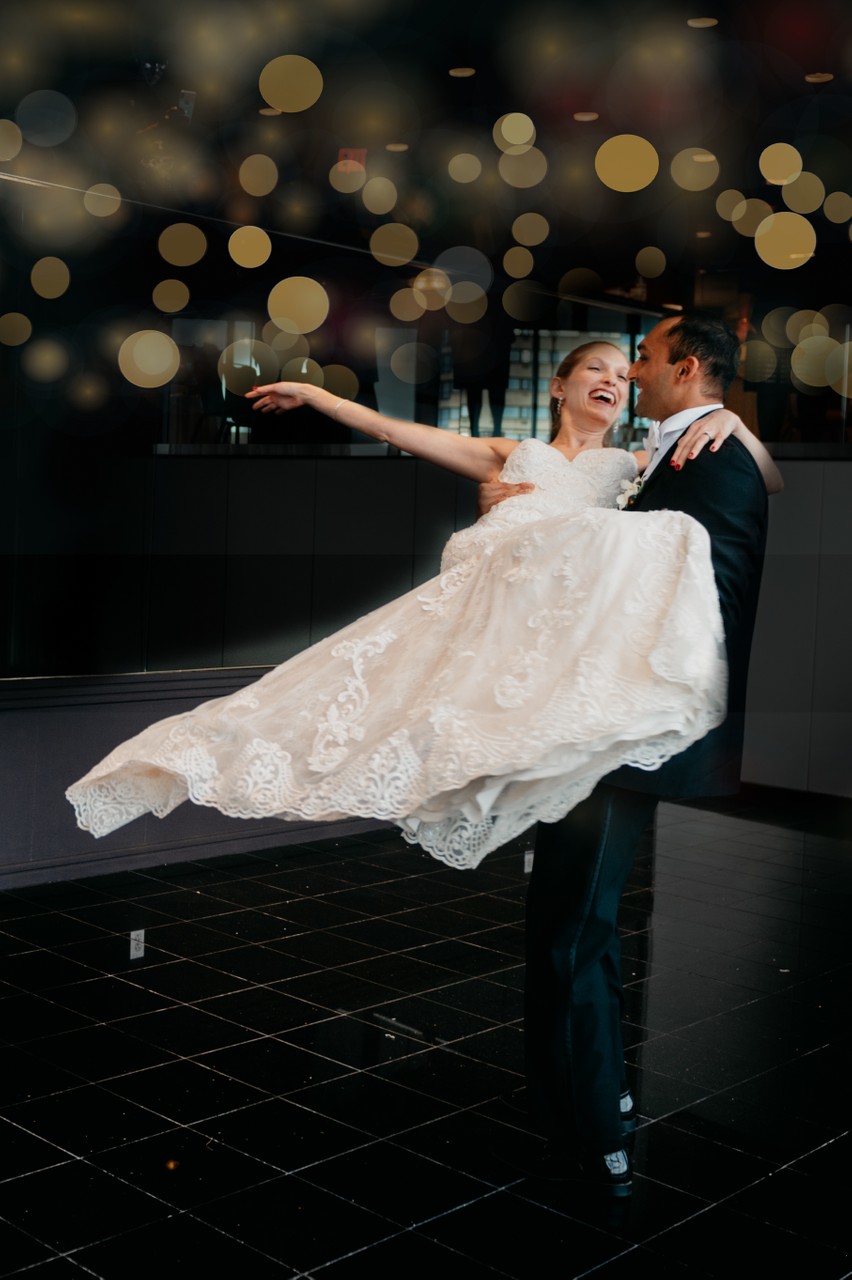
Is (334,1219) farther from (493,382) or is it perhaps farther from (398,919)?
(493,382)

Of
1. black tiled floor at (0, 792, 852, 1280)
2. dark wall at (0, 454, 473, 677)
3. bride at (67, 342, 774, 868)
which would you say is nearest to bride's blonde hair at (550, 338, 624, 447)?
bride at (67, 342, 774, 868)

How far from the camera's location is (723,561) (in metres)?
2.59

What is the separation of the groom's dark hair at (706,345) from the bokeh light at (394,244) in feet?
10.6

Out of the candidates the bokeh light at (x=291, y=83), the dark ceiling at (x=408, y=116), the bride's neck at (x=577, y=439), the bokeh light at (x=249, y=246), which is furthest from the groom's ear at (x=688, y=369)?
the bokeh light at (x=249, y=246)

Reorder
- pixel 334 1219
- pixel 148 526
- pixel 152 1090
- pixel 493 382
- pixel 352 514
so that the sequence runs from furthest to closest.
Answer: pixel 493 382
pixel 352 514
pixel 148 526
pixel 152 1090
pixel 334 1219

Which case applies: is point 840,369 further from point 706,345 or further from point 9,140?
point 706,345

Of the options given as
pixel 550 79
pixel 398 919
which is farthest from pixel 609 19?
pixel 398 919

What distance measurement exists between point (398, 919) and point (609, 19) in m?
2.97

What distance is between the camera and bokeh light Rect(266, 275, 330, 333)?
5.69 meters

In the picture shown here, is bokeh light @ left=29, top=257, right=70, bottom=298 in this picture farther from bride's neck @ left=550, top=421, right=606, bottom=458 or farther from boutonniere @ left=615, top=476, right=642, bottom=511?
boutonniere @ left=615, top=476, right=642, bottom=511

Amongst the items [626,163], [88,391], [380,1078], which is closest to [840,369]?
[626,163]

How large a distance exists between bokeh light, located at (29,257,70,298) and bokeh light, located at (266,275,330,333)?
994mm

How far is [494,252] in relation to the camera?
620cm

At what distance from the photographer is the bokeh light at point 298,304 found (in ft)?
18.7
